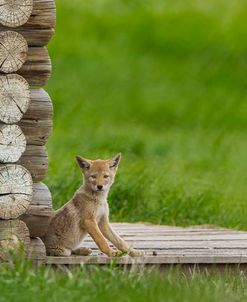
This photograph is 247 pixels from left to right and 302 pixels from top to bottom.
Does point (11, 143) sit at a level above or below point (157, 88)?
above

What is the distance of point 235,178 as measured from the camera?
1507 cm

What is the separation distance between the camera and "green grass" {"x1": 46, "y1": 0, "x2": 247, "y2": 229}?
1633 centimetres

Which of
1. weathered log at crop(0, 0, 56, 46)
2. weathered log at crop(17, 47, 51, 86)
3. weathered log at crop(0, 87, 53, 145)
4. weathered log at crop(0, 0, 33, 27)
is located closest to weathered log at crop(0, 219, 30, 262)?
weathered log at crop(0, 87, 53, 145)

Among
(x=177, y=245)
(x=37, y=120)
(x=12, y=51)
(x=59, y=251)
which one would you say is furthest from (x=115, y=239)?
(x=12, y=51)

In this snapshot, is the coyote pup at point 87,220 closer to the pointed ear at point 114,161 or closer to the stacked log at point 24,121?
the pointed ear at point 114,161

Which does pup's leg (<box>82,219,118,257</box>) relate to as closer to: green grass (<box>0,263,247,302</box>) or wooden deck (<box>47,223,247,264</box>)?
wooden deck (<box>47,223,247,264</box>)

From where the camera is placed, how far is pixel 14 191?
8.72m

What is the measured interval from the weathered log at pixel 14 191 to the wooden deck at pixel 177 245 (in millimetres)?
469

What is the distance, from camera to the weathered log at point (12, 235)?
8.68 m

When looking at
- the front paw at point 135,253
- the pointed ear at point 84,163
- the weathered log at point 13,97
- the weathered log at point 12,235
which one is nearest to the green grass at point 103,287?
the weathered log at point 12,235

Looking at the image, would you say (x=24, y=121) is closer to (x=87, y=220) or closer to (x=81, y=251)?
(x=87, y=220)

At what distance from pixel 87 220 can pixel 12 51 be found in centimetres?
129

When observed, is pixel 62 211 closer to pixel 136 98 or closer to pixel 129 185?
pixel 129 185

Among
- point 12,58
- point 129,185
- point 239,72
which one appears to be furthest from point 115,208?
point 239,72
